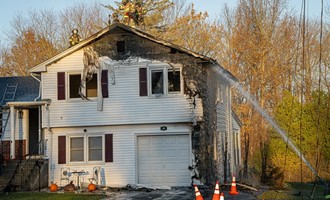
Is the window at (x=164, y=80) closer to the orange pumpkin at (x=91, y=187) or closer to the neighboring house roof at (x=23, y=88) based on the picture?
the orange pumpkin at (x=91, y=187)

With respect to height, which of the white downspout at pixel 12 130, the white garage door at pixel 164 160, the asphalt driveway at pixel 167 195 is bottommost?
the asphalt driveway at pixel 167 195

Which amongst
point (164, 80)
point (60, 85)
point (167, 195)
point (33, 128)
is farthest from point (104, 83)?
point (167, 195)

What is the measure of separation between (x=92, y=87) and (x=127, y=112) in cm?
215

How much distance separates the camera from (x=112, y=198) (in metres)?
18.8

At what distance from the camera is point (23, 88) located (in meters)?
27.0

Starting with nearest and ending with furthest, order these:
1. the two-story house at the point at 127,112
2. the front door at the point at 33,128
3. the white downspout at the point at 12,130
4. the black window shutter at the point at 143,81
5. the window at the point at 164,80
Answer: the two-story house at the point at 127,112, the window at the point at 164,80, the black window shutter at the point at 143,81, the white downspout at the point at 12,130, the front door at the point at 33,128

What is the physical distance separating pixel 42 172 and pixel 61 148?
1364mm

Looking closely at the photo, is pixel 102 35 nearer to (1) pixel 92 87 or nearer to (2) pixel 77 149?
(1) pixel 92 87

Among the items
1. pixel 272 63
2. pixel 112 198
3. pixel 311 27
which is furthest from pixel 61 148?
pixel 311 27

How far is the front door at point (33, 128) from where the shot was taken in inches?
986

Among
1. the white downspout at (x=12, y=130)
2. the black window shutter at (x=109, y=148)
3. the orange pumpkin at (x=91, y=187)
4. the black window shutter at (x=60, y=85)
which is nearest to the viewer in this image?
the orange pumpkin at (x=91, y=187)

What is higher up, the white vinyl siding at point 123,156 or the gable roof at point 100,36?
the gable roof at point 100,36

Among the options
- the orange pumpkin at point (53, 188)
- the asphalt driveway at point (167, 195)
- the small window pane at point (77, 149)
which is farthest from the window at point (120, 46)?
the orange pumpkin at point (53, 188)

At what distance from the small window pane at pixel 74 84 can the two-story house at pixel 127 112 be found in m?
0.05
